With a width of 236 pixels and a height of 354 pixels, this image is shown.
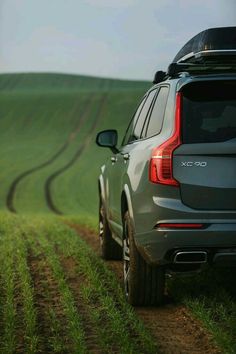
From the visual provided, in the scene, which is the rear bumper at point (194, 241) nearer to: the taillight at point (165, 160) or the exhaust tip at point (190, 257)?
the exhaust tip at point (190, 257)

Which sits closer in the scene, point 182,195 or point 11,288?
point 182,195

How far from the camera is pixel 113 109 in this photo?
79.8 metres

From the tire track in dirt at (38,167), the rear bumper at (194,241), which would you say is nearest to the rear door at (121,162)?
the rear bumper at (194,241)

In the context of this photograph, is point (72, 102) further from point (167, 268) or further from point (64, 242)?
point (167, 268)

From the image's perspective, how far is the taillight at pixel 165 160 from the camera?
5492 mm

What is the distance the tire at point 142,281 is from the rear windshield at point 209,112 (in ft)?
4.07

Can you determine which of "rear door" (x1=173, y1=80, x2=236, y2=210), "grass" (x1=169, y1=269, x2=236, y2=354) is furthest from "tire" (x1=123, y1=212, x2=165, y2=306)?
"rear door" (x1=173, y1=80, x2=236, y2=210)

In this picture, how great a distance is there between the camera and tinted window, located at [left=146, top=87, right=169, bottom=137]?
20.0 ft

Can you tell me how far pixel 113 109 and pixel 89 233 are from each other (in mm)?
66492

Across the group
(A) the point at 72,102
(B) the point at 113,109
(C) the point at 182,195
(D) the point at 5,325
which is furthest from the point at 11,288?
(A) the point at 72,102

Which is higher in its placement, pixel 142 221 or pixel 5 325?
pixel 142 221

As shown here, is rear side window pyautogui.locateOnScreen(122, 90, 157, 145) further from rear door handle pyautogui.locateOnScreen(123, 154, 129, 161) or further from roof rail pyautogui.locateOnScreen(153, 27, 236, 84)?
roof rail pyautogui.locateOnScreen(153, 27, 236, 84)

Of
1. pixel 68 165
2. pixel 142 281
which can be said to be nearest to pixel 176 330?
pixel 142 281

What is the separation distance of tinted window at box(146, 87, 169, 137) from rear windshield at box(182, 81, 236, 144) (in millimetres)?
354
